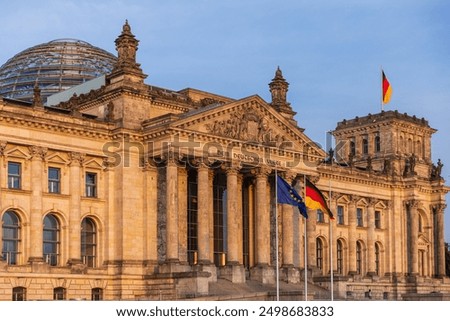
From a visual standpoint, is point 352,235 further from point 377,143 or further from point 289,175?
point 289,175

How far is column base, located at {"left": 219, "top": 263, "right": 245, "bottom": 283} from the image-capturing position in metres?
69.2

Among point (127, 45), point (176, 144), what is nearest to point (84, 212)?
point (176, 144)

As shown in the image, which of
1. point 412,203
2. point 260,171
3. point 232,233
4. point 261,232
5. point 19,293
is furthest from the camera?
point 412,203

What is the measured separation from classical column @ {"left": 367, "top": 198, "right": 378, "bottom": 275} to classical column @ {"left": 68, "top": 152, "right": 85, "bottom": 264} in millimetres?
38065

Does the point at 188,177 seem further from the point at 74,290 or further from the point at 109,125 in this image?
the point at 74,290

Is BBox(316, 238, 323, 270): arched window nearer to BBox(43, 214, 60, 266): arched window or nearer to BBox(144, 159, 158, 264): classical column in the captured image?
BBox(144, 159, 158, 264): classical column

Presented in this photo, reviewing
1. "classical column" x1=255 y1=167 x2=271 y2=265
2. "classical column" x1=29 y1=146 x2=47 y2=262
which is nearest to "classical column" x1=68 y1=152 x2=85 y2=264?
"classical column" x1=29 y1=146 x2=47 y2=262

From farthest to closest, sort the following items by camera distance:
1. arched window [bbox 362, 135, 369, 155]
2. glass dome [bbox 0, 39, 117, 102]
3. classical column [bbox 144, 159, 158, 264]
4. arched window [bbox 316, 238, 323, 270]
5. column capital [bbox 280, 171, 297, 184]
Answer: arched window [bbox 362, 135, 369, 155]
arched window [bbox 316, 238, 323, 270]
glass dome [bbox 0, 39, 117, 102]
column capital [bbox 280, 171, 297, 184]
classical column [bbox 144, 159, 158, 264]

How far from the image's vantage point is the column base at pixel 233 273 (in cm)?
6925

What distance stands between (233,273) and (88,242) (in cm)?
1153

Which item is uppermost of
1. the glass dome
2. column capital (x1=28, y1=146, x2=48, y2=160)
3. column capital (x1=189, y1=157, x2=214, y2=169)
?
the glass dome

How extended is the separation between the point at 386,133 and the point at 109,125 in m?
41.9

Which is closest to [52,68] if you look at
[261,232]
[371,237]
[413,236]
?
[261,232]

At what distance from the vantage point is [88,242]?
6675 centimetres
